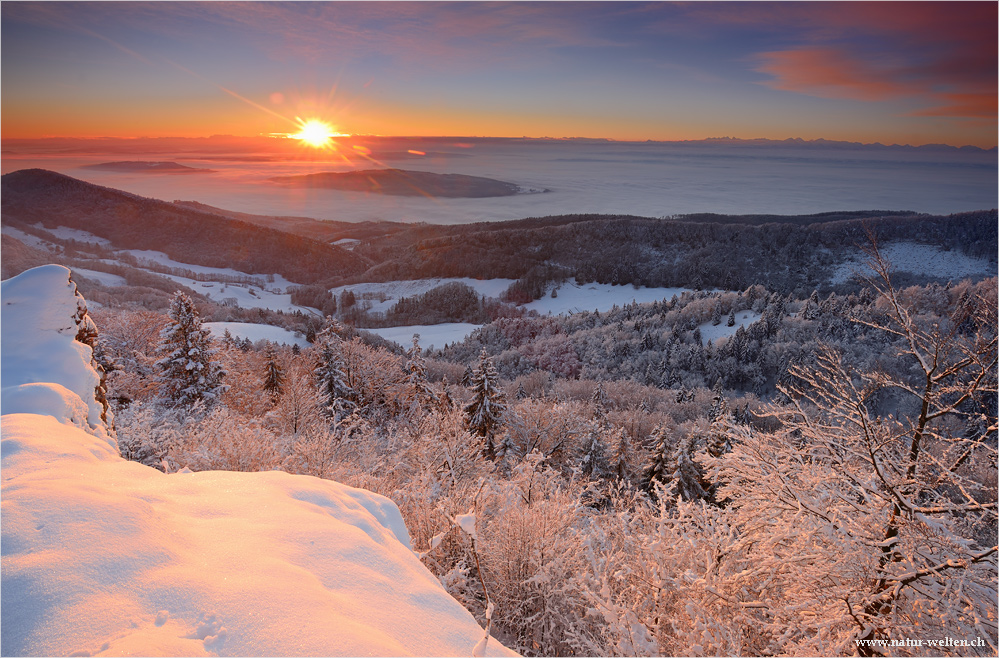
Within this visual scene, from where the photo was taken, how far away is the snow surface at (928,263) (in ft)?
384

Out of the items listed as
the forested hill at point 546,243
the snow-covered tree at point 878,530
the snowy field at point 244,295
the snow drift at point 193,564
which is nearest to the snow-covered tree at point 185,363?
the snow drift at point 193,564

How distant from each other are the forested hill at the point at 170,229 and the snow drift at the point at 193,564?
150 metres

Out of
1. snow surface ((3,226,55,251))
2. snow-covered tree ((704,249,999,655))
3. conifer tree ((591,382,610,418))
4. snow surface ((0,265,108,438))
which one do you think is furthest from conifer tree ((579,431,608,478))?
snow surface ((3,226,55,251))

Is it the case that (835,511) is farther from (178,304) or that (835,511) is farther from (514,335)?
(514,335)

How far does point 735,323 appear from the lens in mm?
67875

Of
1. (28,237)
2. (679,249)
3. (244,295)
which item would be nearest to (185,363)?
(244,295)

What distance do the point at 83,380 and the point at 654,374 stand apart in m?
57.2

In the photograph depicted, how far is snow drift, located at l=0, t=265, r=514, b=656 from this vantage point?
9.66 feet

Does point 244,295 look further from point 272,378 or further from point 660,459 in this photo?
point 660,459

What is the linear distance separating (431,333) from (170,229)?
12426 centimetres

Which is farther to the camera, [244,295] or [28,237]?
[28,237]

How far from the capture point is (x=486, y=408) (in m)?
22.8

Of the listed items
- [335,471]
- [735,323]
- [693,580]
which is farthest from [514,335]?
[693,580]

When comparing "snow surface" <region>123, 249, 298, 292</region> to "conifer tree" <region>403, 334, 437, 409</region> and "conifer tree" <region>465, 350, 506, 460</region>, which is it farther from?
"conifer tree" <region>465, 350, 506, 460</region>
